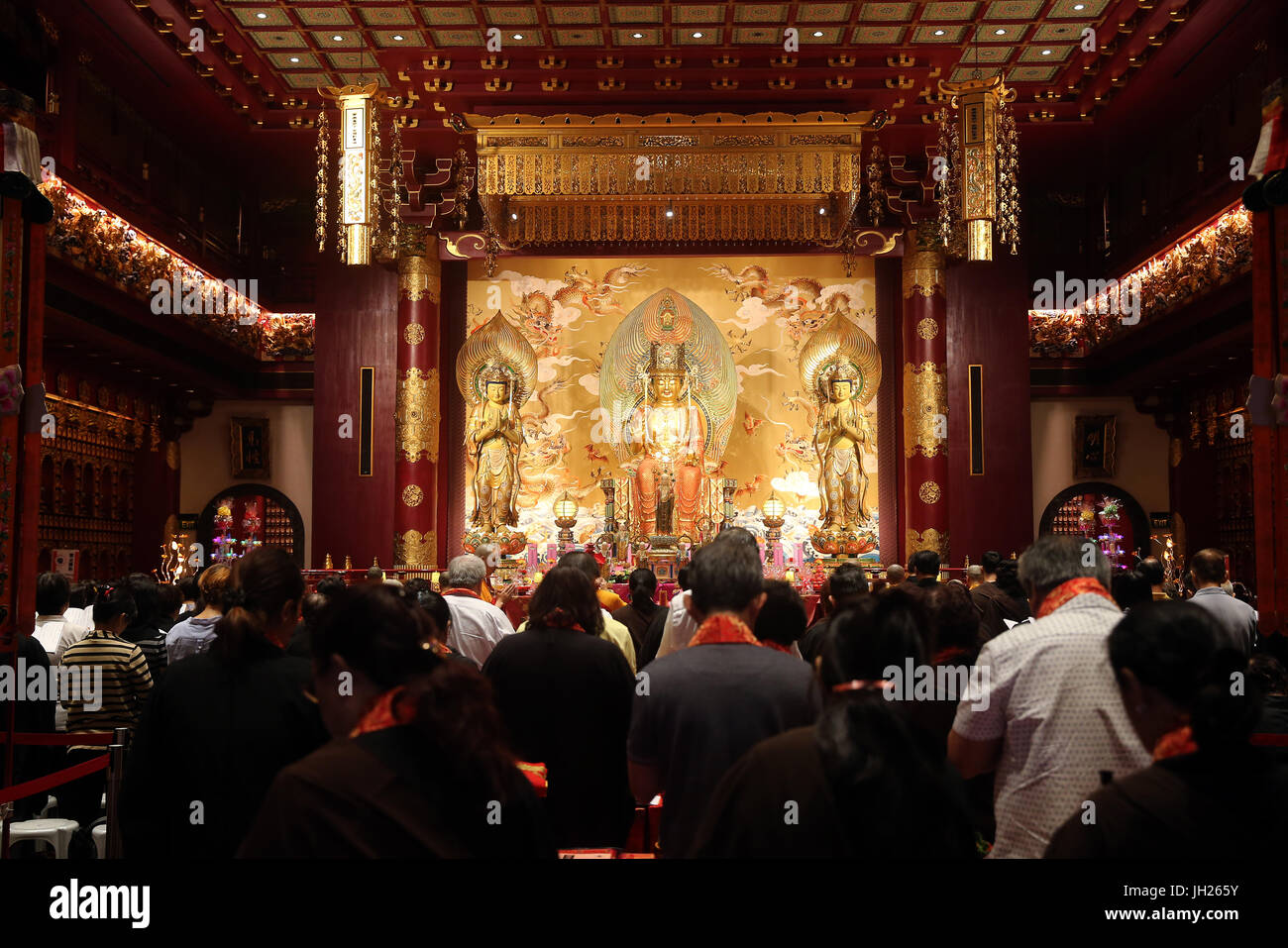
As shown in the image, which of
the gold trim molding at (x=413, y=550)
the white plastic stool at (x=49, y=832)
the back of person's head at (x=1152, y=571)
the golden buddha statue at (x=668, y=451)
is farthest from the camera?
the gold trim molding at (x=413, y=550)

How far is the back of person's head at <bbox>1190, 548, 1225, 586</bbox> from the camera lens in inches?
187

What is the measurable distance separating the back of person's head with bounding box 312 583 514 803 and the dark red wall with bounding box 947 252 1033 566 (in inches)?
425

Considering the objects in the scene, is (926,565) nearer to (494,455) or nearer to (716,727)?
(716,727)

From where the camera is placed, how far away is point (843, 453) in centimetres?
1204

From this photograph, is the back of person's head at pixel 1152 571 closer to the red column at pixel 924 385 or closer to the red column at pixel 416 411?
the red column at pixel 924 385

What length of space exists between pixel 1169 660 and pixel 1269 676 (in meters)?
2.19

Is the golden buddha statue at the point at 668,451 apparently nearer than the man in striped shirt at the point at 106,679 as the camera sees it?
No

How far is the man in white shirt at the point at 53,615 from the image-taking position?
15.7 feet

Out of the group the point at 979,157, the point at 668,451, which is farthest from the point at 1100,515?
the point at 979,157

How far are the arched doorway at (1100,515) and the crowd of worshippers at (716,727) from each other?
1031cm

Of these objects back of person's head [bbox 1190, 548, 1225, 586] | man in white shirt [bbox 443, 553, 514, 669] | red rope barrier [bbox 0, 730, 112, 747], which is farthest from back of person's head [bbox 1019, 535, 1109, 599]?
red rope barrier [bbox 0, 730, 112, 747]

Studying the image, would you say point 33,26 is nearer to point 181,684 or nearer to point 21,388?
point 21,388

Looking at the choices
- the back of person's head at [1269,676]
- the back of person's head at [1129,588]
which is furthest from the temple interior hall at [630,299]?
the back of person's head at [1269,676]

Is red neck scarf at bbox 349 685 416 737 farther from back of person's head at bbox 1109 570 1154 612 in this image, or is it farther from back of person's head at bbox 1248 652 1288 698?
back of person's head at bbox 1109 570 1154 612
